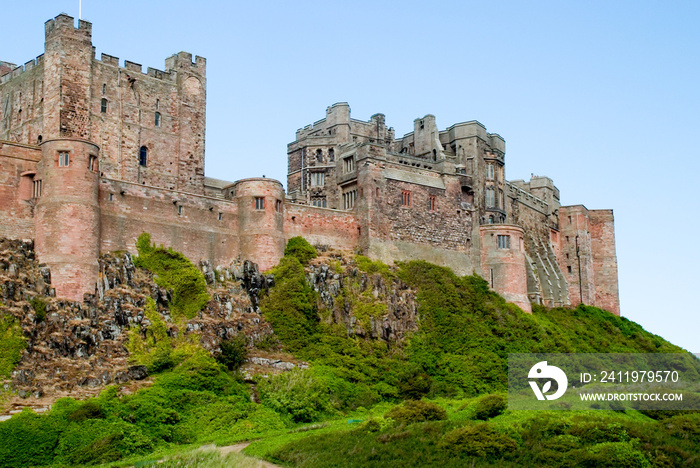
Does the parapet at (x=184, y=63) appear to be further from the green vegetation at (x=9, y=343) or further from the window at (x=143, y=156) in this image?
the green vegetation at (x=9, y=343)

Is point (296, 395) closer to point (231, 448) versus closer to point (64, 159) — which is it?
point (231, 448)

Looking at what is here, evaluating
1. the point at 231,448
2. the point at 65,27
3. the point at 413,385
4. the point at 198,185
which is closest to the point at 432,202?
the point at 198,185

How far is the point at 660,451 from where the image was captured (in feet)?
133

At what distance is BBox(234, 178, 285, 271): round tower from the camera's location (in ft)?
205

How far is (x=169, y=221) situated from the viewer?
60.1 meters

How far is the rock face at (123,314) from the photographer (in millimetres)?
48812

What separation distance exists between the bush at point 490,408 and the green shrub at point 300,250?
20.9m

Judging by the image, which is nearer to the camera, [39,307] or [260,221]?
[39,307]

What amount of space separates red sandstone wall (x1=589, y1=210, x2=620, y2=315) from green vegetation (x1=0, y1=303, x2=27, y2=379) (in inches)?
2341

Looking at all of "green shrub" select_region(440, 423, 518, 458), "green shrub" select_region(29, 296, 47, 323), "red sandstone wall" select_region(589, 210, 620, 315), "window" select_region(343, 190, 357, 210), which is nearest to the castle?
"window" select_region(343, 190, 357, 210)

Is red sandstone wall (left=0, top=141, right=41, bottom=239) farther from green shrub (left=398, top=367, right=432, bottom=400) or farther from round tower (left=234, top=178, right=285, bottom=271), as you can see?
green shrub (left=398, top=367, right=432, bottom=400)

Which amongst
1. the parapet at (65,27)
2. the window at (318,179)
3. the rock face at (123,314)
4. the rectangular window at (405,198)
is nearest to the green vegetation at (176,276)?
the rock face at (123,314)

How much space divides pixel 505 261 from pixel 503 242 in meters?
1.64

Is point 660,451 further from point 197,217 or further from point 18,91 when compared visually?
point 18,91
